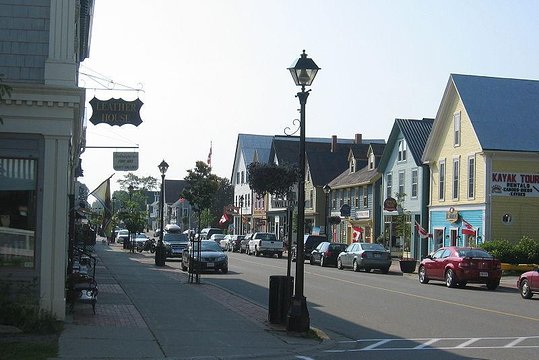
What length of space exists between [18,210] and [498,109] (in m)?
35.1

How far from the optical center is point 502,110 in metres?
44.2

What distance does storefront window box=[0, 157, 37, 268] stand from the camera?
14.0 metres

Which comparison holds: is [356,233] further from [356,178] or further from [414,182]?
[414,182]

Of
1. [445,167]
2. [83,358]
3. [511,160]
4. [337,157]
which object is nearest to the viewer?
[83,358]

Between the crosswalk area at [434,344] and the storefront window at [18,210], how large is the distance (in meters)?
5.66

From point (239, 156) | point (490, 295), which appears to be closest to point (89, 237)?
point (490, 295)

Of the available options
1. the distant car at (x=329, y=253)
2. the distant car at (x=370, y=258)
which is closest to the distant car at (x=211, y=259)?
the distant car at (x=370, y=258)

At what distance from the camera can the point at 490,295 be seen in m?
26.2

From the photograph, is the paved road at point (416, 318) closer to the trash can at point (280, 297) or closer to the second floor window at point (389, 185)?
the trash can at point (280, 297)

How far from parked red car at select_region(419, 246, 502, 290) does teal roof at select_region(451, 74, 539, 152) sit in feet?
42.1

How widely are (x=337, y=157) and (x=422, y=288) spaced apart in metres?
47.9

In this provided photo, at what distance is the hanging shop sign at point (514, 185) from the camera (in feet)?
136

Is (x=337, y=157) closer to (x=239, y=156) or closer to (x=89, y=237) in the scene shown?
(x=239, y=156)

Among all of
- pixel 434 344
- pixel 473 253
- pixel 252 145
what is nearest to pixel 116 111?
pixel 434 344
